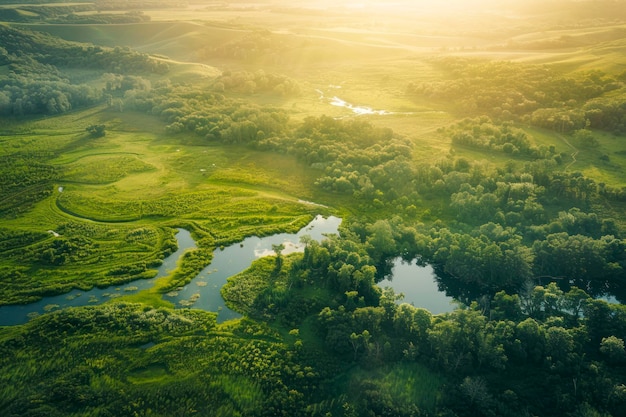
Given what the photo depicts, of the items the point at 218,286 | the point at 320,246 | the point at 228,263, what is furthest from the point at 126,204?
the point at 320,246

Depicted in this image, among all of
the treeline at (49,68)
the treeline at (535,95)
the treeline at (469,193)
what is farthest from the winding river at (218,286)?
the treeline at (49,68)

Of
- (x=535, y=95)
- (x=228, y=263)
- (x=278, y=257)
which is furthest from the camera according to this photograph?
(x=535, y=95)

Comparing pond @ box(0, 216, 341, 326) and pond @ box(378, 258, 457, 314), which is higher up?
pond @ box(378, 258, 457, 314)

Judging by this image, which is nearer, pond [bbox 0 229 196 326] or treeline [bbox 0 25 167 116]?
pond [bbox 0 229 196 326]

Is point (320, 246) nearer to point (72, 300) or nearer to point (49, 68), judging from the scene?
point (72, 300)

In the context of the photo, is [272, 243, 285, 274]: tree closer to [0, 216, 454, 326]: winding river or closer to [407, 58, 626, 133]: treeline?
[0, 216, 454, 326]: winding river

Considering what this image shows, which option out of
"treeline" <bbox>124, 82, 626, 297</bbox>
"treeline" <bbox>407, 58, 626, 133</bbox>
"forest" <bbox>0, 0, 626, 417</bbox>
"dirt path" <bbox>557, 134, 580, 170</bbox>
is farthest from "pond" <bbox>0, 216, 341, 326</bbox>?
"treeline" <bbox>407, 58, 626, 133</bbox>
